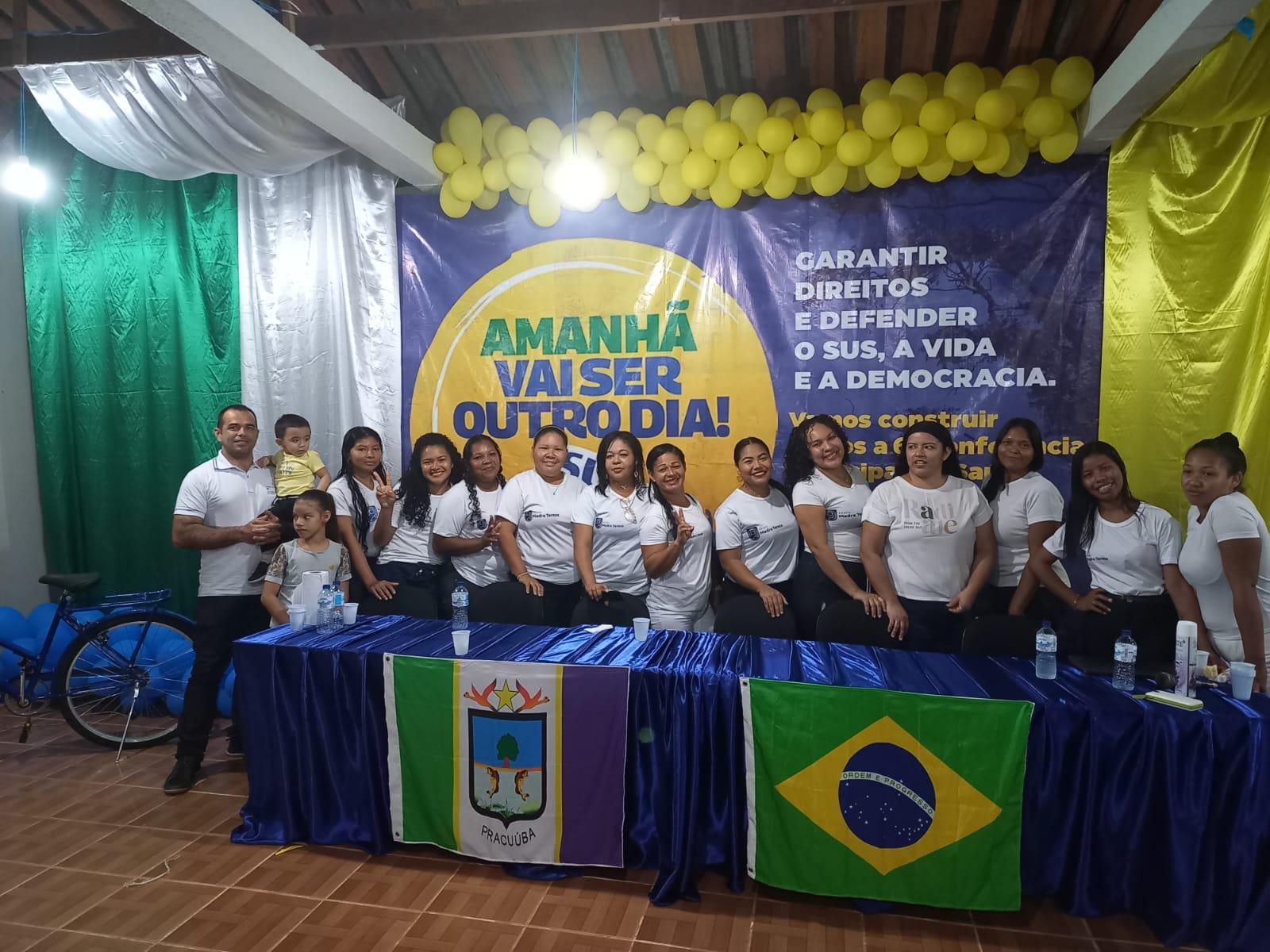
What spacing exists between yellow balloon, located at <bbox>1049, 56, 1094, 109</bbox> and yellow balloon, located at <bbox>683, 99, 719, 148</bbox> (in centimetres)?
152

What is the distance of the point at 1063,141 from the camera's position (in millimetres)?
3527

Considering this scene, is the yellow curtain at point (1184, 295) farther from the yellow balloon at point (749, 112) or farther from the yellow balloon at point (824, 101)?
the yellow balloon at point (749, 112)

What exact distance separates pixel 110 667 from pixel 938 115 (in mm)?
4709

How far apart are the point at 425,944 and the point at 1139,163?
4.31 meters

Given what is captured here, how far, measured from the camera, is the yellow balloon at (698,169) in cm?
388

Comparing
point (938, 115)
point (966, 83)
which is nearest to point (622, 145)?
point (938, 115)

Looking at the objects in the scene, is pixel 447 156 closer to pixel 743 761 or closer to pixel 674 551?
pixel 674 551

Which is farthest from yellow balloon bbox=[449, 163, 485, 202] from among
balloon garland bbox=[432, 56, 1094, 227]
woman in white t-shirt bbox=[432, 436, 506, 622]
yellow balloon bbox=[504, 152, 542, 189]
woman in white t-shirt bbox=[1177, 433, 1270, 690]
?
woman in white t-shirt bbox=[1177, 433, 1270, 690]

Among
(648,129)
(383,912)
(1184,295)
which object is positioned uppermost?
Answer: (648,129)

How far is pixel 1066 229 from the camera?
12.3 feet

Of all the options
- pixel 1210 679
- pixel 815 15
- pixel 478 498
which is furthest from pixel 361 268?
pixel 1210 679

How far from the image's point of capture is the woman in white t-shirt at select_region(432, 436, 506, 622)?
12.9 feet

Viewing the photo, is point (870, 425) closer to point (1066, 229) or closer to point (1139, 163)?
point (1066, 229)

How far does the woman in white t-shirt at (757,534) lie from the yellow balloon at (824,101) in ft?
5.26
